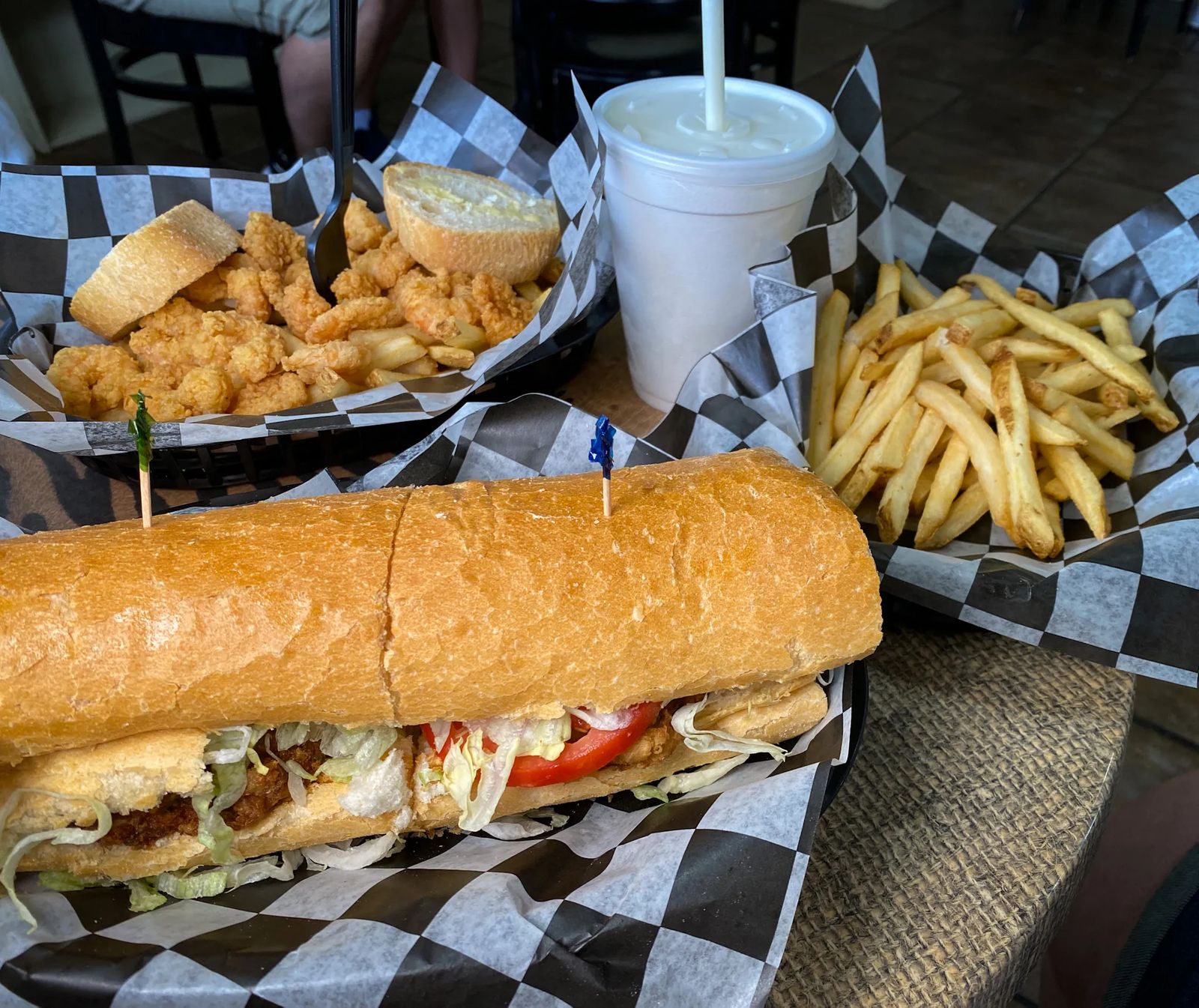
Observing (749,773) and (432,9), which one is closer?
(749,773)

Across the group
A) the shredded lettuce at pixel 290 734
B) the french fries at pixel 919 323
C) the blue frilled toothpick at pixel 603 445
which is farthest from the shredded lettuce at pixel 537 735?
the french fries at pixel 919 323

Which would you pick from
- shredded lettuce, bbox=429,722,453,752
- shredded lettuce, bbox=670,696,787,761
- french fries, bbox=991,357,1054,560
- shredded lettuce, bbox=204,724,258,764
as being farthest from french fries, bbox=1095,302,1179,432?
shredded lettuce, bbox=204,724,258,764

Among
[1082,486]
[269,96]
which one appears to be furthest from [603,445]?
[269,96]

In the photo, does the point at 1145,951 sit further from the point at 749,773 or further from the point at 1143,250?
the point at 1143,250

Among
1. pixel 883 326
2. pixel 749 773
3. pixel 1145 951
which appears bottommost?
pixel 1145 951

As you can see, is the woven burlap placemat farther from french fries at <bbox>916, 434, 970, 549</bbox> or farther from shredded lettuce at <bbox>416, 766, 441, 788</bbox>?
shredded lettuce at <bbox>416, 766, 441, 788</bbox>

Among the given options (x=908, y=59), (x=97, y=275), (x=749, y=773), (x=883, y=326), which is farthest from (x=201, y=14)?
(x=908, y=59)

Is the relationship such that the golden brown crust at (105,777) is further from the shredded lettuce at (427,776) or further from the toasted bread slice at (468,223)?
the toasted bread slice at (468,223)
